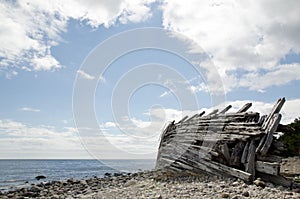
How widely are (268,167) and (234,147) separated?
139 cm

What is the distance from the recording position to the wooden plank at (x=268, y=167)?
28.3 feet

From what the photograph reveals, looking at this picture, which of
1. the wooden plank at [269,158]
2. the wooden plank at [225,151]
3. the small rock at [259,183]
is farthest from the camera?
the wooden plank at [225,151]

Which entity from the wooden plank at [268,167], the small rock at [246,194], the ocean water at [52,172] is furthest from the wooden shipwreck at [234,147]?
the ocean water at [52,172]

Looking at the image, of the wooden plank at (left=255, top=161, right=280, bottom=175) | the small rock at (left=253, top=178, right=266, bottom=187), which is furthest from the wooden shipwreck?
the small rock at (left=253, top=178, right=266, bottom=187)

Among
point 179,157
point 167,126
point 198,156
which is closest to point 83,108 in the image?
point 167,126

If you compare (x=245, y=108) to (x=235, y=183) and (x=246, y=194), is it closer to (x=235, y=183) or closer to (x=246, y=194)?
(x=235, y=183)

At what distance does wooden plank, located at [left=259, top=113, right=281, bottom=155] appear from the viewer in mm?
8969

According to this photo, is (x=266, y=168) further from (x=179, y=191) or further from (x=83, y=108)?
(x=83, y=108)

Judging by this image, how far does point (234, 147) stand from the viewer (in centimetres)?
991

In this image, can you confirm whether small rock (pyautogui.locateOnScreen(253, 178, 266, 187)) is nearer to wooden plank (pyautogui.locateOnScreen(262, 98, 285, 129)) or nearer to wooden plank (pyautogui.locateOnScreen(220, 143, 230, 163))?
wooden plank (pyautogui.locateOnScreen(220, 143, 230, 163))

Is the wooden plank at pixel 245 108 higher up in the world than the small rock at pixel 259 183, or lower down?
higher up

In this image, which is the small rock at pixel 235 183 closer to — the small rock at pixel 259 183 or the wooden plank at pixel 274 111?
the small rock at pixel 259 183

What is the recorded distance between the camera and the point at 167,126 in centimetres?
1573

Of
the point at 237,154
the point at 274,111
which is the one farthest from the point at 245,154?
the point at 274,111
